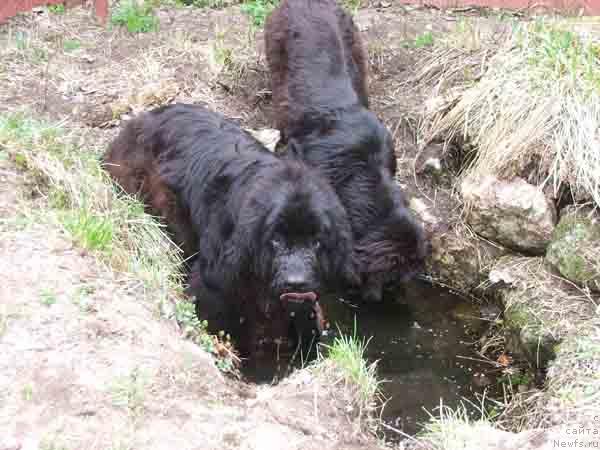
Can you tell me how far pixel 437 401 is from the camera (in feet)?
16.6

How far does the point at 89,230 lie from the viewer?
465 cm

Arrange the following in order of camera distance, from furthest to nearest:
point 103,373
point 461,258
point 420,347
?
1. point 461,258
2. point 420,347
3. point 103,373

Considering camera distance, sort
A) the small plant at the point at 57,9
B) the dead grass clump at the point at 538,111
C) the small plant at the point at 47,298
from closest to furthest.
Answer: the small plant at the point at 47,298, the dead grass clump at the point at 538,111, the small plant at the point at 57,9

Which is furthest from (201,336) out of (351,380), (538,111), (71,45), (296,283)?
(71,45)

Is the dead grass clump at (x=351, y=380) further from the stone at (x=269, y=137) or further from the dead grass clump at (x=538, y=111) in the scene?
the stone at (x=269, y=137)

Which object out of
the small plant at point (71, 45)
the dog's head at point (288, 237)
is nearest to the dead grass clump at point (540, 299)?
the dog's head at point (288, 237)

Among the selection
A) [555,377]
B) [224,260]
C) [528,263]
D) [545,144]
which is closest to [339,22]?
[545,144]

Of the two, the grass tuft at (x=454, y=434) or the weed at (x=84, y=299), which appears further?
the weed at (x=84, y=299)

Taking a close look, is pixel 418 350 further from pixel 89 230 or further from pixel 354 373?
pixel 89 230

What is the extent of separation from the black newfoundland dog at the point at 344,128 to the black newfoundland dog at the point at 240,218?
59cm

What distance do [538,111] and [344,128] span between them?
58.9 inches

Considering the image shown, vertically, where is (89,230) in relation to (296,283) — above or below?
above

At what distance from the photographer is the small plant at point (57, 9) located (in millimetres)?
8227

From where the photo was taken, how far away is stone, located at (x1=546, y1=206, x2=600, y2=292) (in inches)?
216
